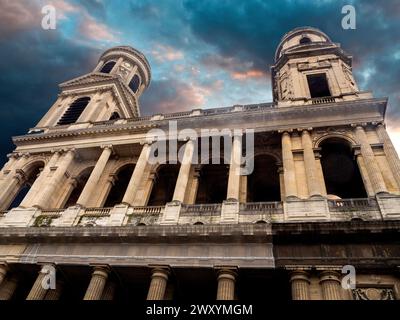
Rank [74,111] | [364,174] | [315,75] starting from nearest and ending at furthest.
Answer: [364,174] → [315,75] → [74,111]

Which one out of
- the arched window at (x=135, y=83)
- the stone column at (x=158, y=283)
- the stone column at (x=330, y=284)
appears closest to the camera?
the stone column at (x=330, y=284)

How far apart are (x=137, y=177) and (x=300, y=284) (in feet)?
35.6

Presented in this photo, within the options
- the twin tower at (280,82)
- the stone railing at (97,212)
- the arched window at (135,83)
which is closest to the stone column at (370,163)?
the twin tower at (280,82)

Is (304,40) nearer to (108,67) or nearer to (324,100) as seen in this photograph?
(324,100)

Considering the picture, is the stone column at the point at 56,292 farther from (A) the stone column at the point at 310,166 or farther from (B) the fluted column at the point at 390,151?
(B) the fluted column at the point at 390,151

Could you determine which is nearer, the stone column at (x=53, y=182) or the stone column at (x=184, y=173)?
the stone column at (x=184, y=173)

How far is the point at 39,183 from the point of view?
69.5 feet

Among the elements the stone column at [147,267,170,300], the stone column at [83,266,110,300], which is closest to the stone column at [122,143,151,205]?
the stone column at [83,266,110,300]

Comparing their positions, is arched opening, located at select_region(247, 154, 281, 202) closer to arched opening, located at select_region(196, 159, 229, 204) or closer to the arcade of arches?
the arcade of arches

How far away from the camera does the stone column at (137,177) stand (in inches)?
717

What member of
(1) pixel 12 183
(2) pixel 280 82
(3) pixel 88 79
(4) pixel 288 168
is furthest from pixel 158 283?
(3) pixel 88 79

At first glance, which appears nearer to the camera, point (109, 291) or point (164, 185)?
point (109, 291)

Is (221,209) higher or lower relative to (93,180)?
lower

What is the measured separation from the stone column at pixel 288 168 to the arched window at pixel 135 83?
25.3 m
